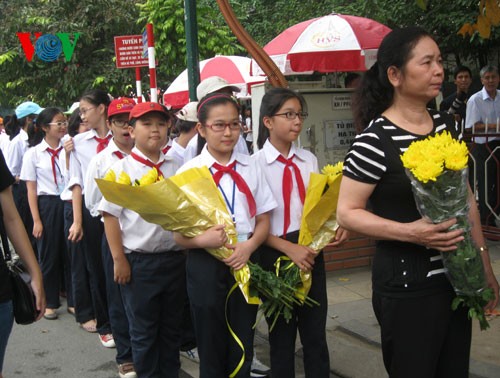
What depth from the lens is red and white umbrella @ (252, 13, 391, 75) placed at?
21.2ft

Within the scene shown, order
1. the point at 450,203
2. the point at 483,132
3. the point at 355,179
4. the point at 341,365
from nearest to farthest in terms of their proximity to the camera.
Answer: the point at 450,203, the point at 355,179, the point at 341,365, the point at 483,132

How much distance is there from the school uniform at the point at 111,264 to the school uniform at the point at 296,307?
1.23 m

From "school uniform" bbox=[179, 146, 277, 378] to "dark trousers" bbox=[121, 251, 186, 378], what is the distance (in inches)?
18.4

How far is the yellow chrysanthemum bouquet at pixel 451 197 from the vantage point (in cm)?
225

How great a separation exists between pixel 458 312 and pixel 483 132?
17.3ft

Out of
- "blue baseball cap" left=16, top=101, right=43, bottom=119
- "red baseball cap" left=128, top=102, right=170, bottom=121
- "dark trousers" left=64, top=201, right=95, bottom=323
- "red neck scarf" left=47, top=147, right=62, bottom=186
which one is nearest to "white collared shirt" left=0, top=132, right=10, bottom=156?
"blue baseball cap" left=16, top=101, right=43, bottom=119

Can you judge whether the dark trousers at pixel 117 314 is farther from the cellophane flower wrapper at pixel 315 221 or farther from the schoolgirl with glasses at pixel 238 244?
the cellophane flower wrapper at pixel 315 221

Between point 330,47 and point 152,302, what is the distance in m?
3.71

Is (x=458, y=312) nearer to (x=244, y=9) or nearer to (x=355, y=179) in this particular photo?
(x=355, y=179)

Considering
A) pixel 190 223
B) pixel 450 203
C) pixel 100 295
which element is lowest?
pixel 100 295

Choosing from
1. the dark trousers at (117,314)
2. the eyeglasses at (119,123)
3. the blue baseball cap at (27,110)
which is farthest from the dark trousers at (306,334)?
the blue baseball cap at (27,110)

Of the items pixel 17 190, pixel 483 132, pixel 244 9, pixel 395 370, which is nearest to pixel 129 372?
pixel 395 370

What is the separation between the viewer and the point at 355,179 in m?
2.53

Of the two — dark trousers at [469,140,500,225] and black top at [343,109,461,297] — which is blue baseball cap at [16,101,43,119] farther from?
black top at [343,109,461,297]
